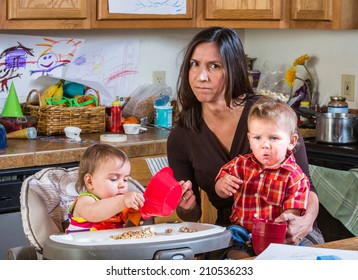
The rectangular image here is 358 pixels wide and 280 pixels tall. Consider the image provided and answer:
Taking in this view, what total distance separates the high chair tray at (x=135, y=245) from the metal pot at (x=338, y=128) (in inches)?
79.5

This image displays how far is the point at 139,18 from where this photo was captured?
4.14 m

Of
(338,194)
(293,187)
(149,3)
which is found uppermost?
(149,3)

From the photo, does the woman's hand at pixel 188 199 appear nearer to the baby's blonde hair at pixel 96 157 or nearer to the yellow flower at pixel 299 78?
the baby's blonde hair at pixel 96 157

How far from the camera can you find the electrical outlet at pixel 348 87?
446cm

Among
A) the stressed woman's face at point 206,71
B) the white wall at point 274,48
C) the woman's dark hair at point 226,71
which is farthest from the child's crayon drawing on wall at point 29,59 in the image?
the stressed woman's face at point 206,71

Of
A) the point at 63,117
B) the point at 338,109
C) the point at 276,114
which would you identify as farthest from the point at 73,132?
the point at 276,114

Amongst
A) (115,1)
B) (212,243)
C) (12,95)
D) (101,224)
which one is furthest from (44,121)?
(212,243)

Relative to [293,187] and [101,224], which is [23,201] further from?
[293,187]

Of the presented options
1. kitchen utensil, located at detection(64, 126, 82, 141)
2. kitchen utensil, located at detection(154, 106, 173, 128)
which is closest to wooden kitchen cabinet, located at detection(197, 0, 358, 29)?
kitchen utensil, located at detection(154, 106, 173, 128)

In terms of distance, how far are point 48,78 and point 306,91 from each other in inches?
56.6

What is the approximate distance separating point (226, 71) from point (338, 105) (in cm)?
162

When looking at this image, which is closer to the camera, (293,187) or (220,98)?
(293,187)

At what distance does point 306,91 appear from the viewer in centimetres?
465

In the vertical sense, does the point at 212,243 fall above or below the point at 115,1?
below
